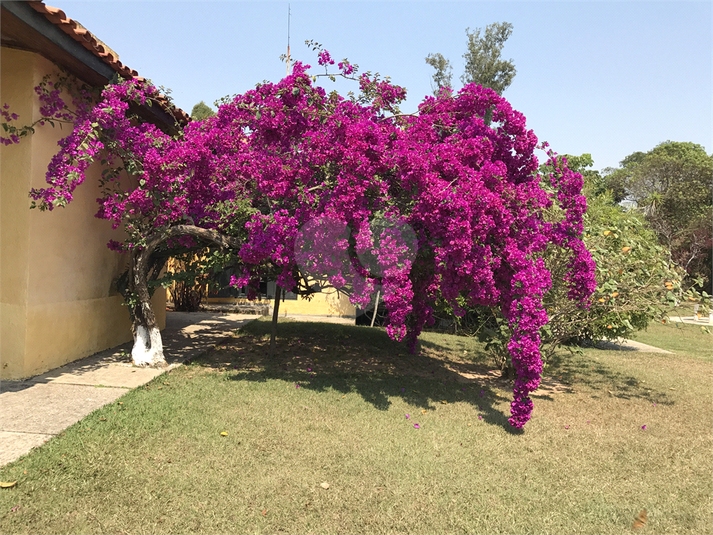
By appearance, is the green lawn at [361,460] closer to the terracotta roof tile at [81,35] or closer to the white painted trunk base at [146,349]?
the white painted trunk base at [146,349]

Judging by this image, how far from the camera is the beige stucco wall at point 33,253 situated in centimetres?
635

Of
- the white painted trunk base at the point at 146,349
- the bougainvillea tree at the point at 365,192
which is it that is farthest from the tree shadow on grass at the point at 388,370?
the bougainvillea tree at the point at 365,192

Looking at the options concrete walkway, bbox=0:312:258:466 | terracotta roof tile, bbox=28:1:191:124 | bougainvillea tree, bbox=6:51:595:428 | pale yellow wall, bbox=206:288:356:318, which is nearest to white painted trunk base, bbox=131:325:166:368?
concrete walkway, bbox=0:312:258:466

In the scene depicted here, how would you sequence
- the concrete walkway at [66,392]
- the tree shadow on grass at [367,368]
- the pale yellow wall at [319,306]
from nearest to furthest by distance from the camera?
1. the concrete walkway at [66,392]
2. the tree shadow on grass at [367,368]
3. the pale yellow wall at [319,306]

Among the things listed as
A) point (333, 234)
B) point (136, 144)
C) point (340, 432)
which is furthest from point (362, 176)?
point (136, 144)

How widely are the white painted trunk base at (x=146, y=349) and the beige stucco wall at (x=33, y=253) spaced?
0.94 meters

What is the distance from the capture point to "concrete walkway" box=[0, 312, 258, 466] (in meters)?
4.59

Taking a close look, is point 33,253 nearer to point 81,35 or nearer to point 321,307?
point 81,35

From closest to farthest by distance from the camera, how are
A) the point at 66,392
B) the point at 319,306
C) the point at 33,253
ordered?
the point at 66,392 → the point at 33,253 → the point at 319,306

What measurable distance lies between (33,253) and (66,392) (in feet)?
6.34

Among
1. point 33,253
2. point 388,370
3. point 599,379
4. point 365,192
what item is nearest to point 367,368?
point 388,370

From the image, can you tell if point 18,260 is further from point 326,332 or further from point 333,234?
point 326,332

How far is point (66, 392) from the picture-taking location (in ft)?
19.3

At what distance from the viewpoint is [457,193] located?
5523 millimetres
